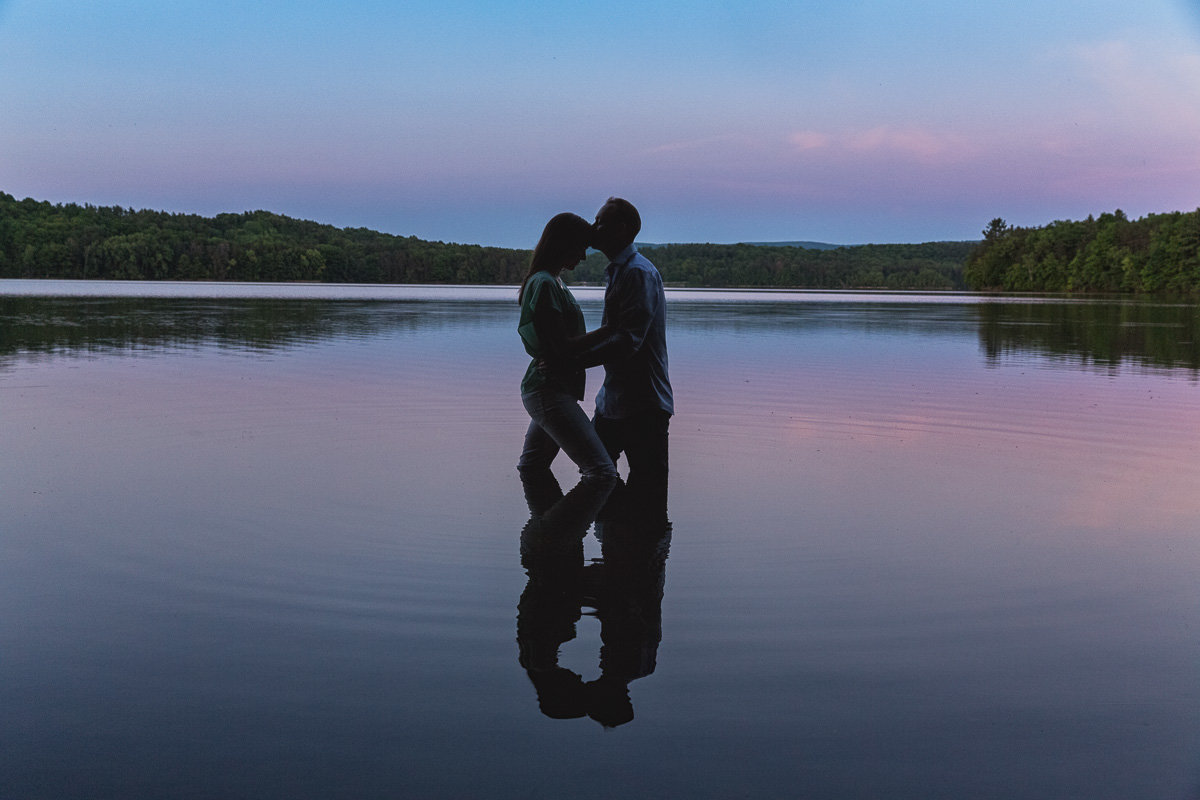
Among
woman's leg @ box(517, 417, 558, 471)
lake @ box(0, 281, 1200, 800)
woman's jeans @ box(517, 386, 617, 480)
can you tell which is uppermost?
woman's jeans @ box(517, 386, 617, 480)

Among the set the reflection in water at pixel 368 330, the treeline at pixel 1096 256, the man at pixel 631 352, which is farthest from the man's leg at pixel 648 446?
the treeline at pixel 1096 256

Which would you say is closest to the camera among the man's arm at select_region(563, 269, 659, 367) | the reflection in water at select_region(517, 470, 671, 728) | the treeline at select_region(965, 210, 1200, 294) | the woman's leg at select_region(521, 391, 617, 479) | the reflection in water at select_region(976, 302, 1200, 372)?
the reflection in water at select_region(517, 470, 671, 728)

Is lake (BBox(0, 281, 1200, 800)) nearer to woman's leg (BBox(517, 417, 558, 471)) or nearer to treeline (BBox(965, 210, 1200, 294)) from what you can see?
woman's leg (BBox(517, 417, 558, 471))

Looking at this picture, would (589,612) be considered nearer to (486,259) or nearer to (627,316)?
(627,316)

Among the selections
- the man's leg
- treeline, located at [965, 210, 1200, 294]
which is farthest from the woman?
treeline, located at [965, 210, 1200, 294]

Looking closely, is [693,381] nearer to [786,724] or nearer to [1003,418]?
[1003,418]

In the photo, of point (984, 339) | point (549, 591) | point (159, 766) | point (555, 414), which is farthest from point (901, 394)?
point (984, 339)

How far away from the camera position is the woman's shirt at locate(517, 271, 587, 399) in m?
6.54

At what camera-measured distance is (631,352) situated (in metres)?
6.35

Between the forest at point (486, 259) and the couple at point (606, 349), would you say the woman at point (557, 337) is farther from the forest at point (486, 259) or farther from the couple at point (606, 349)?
the forest at point (486, 259)

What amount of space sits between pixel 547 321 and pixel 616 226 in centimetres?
73

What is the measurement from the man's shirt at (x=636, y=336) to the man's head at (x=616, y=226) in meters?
0.07

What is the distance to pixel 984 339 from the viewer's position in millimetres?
29609

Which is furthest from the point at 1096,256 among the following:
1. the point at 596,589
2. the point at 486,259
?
the point at 596,589
